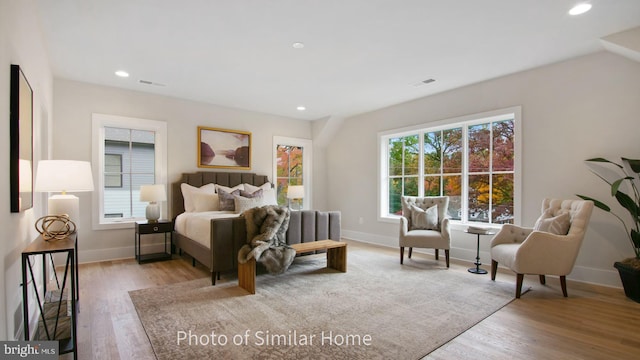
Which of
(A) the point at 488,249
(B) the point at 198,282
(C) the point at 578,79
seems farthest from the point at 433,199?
(B) the point at 198,282

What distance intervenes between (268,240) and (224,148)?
9.55ft

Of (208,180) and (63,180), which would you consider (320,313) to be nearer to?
(63,180)

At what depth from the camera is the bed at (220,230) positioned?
3.38 meters

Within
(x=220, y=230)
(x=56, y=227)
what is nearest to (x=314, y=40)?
(x=220, y=230)

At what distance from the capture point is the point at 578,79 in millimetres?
3523

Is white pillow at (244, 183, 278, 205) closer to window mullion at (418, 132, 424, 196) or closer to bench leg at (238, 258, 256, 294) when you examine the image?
bench leg at (238, 258, 256, 294)

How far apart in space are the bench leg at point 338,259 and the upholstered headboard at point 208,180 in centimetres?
245

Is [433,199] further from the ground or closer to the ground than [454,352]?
further from the ground

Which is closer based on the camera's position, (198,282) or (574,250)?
(574,250)

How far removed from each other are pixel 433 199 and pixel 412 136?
1.36 m

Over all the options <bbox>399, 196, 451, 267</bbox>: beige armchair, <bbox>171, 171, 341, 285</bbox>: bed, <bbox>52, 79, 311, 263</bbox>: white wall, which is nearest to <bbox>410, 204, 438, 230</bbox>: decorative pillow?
<bbox>399, 196, 451, 267</bbox>: beige armchair

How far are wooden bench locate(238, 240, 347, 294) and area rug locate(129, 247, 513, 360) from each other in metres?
0.10

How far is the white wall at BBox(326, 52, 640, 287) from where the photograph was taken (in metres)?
3.26

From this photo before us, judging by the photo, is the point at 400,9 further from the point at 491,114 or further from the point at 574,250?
the point at 574,250
